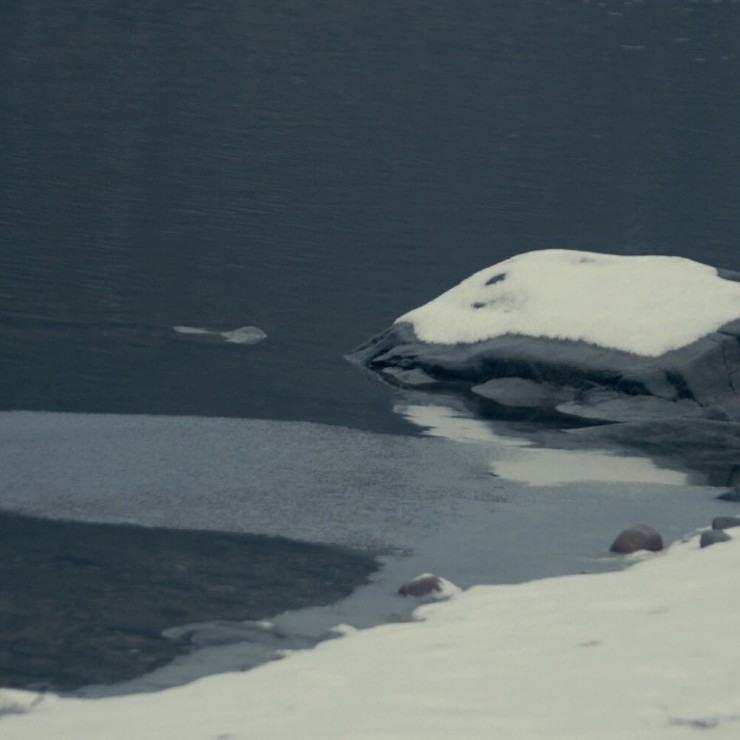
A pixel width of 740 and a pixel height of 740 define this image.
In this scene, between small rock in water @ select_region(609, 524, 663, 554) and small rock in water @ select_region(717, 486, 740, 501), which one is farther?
small rock in water @ select_region(717, 486, 740, 501)

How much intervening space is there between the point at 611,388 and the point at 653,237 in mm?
10880

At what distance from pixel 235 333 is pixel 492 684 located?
9.99m

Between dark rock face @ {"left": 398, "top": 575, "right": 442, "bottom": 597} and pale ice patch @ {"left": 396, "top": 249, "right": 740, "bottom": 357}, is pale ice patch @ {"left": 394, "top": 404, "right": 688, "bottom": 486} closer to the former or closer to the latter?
pale ice patch @ {"left": 396, "top": 249, "right": 740, "bottom": 357}

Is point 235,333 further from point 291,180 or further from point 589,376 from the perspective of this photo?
point 291,180

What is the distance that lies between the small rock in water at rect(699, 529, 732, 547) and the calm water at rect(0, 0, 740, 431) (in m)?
4.62

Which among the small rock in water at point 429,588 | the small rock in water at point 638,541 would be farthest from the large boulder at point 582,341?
the small rock in water at point 429,588

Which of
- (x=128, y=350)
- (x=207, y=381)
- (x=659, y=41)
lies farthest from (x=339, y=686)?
(x=659, y=41)

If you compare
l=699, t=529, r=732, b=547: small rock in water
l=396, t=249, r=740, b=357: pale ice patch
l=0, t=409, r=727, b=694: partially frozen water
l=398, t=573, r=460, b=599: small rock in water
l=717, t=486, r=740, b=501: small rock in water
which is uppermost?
l=396, t=249, r=740, b=357: pale ice patch

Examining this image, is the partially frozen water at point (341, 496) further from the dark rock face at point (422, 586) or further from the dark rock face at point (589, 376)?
the dark rock face at point (589, 376)

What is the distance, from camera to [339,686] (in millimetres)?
7168

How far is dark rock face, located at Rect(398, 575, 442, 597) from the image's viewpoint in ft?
29.5

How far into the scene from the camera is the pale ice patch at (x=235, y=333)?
A: 1645cm

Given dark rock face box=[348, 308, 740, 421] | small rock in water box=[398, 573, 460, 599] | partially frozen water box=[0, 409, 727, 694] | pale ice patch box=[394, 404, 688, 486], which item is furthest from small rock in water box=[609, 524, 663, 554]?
dark rock face box=[348, 308, 740, 421]

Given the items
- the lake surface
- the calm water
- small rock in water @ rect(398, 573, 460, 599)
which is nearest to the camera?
small rock in water @ rect(398, 573, 460, 599)
